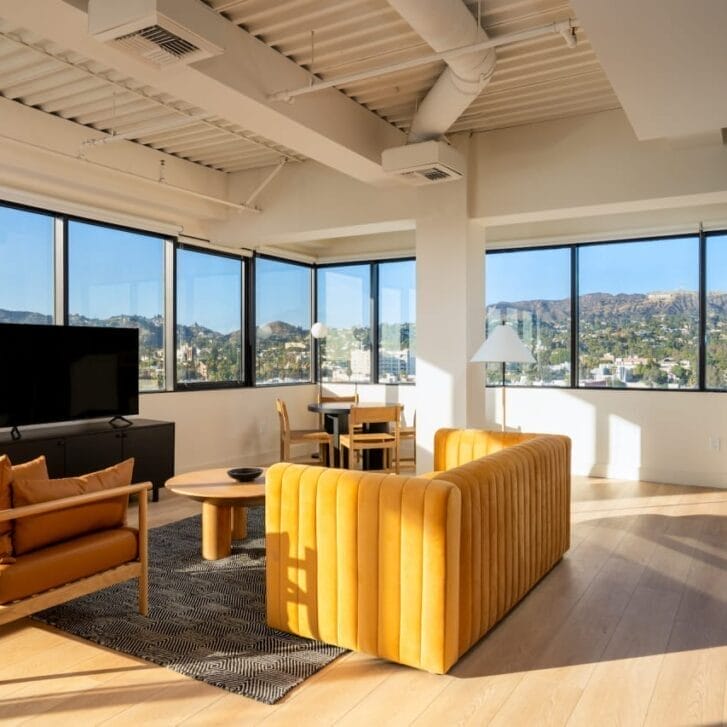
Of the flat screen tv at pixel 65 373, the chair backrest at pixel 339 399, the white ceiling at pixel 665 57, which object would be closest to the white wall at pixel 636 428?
the chair backrest at pixel 339 399

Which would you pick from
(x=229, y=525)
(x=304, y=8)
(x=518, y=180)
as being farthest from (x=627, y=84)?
(x=229, y=525)

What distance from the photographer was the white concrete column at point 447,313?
19.6ft

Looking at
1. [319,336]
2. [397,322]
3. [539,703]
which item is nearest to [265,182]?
[319,336]

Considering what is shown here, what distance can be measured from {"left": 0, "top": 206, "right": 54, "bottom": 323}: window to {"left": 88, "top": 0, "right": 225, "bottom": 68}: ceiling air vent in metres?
2.88

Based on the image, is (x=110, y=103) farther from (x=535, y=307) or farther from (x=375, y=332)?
(x=535, y=307)

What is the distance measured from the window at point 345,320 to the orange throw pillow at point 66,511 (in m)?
5.76

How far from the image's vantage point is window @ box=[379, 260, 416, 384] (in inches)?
342

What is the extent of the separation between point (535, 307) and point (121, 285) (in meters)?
4.50

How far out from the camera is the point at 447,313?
239 inches

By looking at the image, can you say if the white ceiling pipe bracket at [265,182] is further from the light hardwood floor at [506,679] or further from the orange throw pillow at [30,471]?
the light hardwood floor at [506,679]

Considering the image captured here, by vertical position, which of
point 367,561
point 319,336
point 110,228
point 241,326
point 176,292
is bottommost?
point 367,561

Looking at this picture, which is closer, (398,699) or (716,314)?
(398,699)

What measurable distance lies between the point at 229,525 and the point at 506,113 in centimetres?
386

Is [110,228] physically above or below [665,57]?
below
